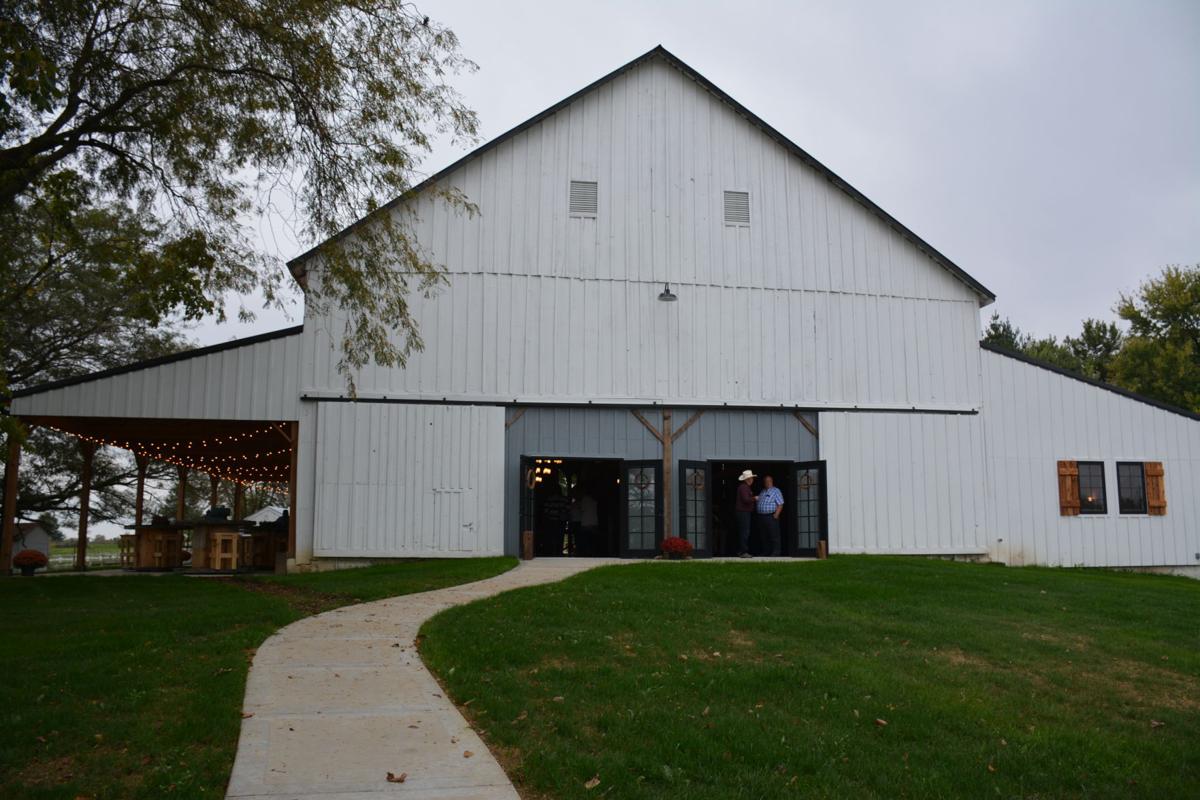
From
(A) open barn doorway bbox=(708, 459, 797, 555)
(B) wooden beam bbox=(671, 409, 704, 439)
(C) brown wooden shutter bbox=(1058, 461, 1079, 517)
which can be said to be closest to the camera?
(B) wooden beam bbox=(671, 409, 704, 439)

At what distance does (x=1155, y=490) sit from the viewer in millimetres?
20422

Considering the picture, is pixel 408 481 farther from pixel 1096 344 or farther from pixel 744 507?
pixel 1096 344

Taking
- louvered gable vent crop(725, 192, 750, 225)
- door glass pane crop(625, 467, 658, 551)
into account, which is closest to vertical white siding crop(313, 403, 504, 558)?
door glass pane crop(625, 467, 658, 551)

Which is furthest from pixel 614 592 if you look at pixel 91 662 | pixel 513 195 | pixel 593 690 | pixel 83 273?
pixel 83 273

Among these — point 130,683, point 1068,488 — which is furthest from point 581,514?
point 130,683

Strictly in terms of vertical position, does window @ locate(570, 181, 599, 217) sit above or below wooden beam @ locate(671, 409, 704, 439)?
above

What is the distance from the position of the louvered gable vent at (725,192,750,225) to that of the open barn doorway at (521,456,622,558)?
207 inches

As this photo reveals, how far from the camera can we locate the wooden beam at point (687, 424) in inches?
742

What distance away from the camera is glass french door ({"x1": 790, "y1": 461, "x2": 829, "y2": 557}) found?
1867 centimetres

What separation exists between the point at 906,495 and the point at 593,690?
1377 centimetres

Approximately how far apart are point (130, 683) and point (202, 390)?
1119 cm

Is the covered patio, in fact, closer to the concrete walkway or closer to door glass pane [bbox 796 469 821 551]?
the concrete walkway

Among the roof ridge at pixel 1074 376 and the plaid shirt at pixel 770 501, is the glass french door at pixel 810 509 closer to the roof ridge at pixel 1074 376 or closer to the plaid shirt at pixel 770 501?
the plaid shirt at pixel 770 501

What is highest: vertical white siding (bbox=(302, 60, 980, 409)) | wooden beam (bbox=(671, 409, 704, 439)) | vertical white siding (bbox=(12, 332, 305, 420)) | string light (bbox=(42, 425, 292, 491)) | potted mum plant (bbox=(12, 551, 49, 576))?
vertical white siding (bbox=(302, 60, 980, 409))
